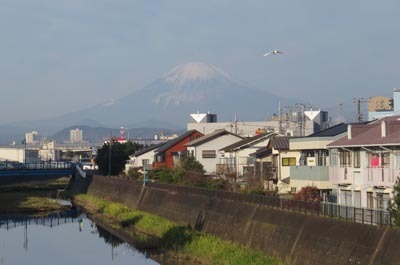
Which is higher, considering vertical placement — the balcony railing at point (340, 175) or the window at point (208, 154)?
the window at point (208, 154)

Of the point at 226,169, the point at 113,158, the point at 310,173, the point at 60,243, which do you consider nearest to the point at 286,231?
the point at 310,173

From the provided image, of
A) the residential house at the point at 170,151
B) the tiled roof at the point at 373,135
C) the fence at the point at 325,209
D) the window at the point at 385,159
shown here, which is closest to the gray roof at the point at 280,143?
the fence at the point at 325,209

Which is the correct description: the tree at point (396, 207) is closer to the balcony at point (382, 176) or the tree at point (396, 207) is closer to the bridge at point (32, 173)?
the balcony at point (382, 176)

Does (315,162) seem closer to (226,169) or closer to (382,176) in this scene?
(382,176)

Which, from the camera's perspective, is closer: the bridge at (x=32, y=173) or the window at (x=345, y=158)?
the window at (x=345, y=158)

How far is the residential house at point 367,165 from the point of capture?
22.2 metres

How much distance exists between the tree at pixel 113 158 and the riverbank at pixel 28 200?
5691mm

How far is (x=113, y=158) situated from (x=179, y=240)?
4802 cm

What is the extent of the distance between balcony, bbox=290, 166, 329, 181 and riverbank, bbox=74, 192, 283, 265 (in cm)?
522

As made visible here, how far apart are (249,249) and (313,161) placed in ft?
30.2

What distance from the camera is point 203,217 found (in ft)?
99.2

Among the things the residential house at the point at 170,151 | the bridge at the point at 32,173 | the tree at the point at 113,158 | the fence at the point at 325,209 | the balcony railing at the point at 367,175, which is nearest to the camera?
the fence at the point at 325,209

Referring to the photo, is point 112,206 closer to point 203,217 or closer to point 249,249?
point 203,217

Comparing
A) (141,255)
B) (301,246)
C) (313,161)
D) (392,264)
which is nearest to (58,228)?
(141,255)
